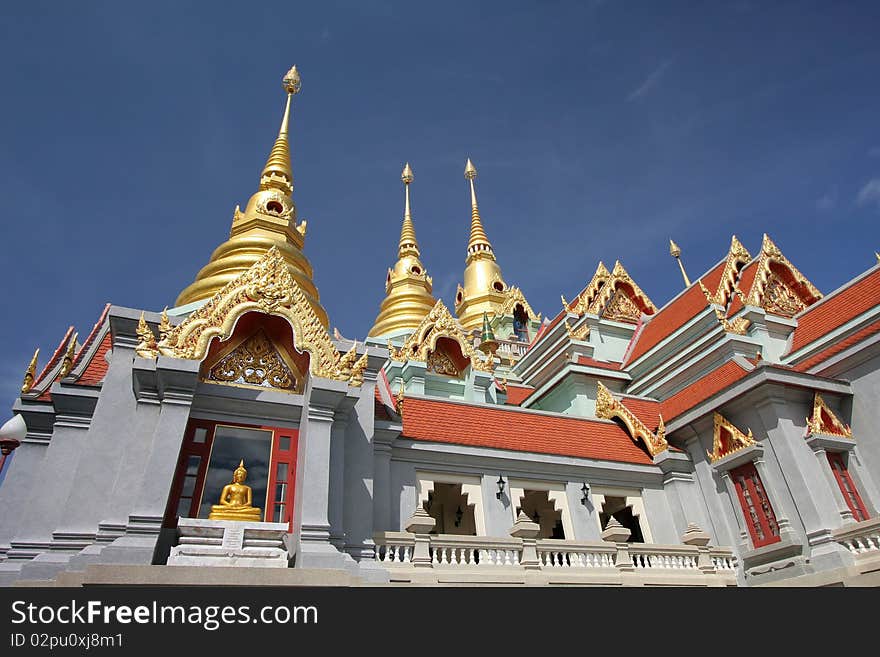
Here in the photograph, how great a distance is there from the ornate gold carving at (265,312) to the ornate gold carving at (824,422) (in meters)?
9.89

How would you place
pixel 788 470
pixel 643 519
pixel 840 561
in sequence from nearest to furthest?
pixel 840 561, pixel 788 470, pixel 643 519

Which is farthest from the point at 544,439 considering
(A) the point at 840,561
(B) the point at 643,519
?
(A) the point at 840,561

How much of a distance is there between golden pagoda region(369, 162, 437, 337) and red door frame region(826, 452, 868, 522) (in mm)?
21086

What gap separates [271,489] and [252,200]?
47.8 feet

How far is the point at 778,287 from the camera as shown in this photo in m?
18.7

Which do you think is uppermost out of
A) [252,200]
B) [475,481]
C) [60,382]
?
[252,200]

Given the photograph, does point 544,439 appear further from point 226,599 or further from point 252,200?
point 252,200

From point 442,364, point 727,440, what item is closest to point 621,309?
point 442,364

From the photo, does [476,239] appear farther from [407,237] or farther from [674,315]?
[674,315]

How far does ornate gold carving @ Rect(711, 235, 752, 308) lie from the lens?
18.9 m

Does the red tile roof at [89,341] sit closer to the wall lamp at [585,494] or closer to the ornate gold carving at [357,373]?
the ornate gold carving at [357,373]

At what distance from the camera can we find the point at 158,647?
422 centimetres

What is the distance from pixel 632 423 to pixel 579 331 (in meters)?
7.19

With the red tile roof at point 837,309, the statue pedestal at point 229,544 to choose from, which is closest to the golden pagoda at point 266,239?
the statue pedestal at point 229,544
